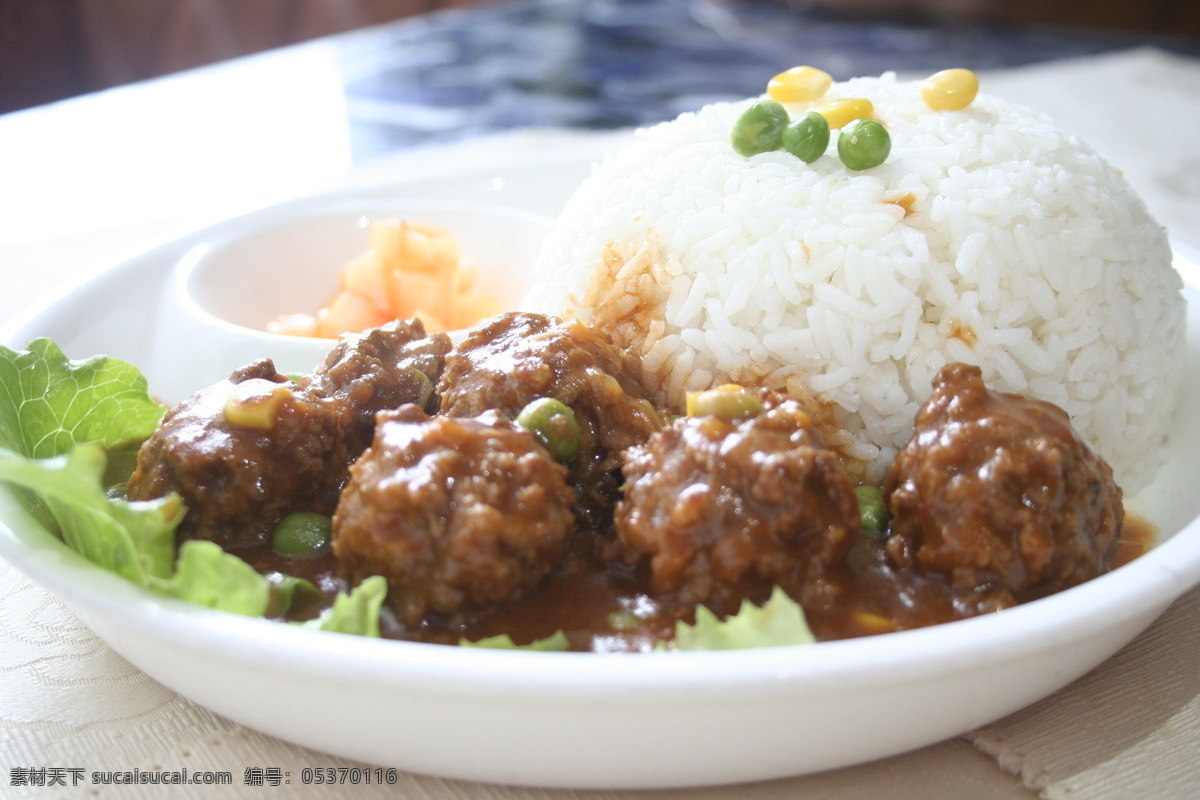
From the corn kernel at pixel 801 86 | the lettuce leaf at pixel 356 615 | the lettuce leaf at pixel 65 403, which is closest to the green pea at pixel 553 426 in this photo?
the lettuce leaf at pixel 356 615

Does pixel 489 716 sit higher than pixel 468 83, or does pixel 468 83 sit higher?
pixel 489 716

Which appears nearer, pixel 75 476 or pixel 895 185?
pixel 75 476

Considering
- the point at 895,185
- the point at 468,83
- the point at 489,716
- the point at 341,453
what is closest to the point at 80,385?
the point at 341,453

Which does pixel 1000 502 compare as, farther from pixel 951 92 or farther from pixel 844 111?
pixel 951 92

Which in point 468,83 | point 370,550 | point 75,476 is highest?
point 75,476

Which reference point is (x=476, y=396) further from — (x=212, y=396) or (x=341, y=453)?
(x=212, y=396)

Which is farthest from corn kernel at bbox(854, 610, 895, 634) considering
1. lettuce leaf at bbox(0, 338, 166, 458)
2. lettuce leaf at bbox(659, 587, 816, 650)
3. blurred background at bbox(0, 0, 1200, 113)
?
blurred background at bbox(0, 0, 1200, 113)
